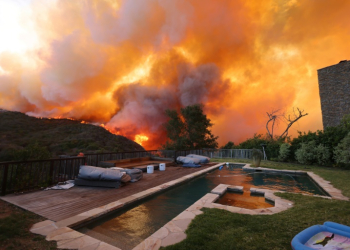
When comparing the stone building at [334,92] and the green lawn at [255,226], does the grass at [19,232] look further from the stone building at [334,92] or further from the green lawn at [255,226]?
the stone building at [334,92]

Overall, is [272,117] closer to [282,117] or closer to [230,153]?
[282,117]

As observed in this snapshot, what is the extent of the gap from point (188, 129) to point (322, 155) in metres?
16.9

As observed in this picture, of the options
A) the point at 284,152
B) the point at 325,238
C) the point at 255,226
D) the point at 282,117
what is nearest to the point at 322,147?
the point at 284,152

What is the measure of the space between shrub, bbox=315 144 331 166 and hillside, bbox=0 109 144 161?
83.6 feet

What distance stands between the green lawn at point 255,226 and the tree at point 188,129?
22370mm

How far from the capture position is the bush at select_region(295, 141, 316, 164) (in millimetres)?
12617

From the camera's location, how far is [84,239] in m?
2.44

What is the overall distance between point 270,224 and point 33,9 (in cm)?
1733

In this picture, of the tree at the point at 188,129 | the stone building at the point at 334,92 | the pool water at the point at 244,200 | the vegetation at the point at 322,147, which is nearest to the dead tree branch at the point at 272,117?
the stone building at the point at 334,92

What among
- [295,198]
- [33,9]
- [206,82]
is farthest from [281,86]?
[33,9]

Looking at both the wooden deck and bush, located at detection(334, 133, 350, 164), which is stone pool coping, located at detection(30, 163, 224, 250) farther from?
bush, located at detection(334, 133, 350, 164)

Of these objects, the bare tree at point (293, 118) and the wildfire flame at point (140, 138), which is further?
the wildfire flame at point (140, 138)

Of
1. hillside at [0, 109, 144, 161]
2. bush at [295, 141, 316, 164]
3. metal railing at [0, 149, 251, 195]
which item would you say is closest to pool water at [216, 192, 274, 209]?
metal railing at [0, 149, 251, 195]

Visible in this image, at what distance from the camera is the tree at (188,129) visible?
2631cm
